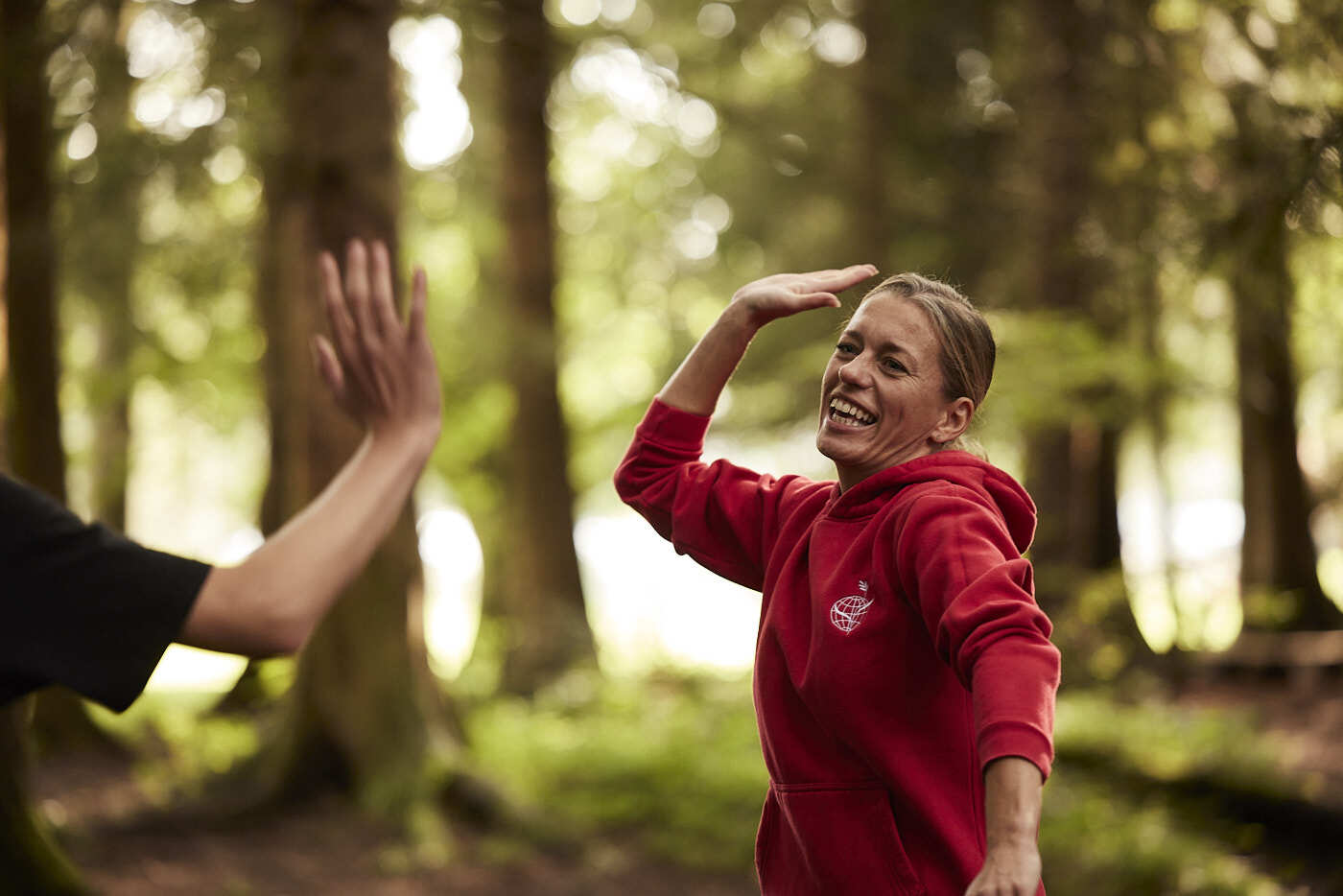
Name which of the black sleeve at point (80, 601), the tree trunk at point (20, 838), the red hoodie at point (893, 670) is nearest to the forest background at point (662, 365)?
the tree trunk at point (20, 838)

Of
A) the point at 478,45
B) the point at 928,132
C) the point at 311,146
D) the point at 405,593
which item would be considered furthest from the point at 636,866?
the point at 928,132

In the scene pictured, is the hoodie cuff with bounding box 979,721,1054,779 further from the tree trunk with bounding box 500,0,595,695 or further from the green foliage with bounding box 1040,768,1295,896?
the tree trunk with bounding box 500,0,595,695

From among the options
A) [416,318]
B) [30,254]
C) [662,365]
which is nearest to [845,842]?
[416,318]

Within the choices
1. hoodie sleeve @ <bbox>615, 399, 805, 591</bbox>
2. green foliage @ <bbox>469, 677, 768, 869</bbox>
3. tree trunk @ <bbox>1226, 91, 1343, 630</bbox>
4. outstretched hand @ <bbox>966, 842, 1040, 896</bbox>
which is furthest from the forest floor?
outstretched hand @ <bbox>966, 842, 1040, 896</bbox>

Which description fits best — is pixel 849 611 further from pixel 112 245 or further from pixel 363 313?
pixel 112 245

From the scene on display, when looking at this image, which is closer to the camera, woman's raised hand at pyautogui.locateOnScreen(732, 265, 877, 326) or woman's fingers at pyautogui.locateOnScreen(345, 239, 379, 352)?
woman's fingers at pyautogui.locateOnScreen(345, 239, 379, 352)

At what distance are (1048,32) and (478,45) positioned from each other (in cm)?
551

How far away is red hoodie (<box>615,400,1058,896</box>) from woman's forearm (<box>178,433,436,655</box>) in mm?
812

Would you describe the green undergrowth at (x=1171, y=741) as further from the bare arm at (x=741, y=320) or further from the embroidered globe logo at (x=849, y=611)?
the embroidered globe logo at (x=849, y=611)

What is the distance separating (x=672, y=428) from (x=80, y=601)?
1.36m

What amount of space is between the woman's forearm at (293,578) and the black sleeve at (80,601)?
43 mm

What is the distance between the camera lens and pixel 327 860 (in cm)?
757

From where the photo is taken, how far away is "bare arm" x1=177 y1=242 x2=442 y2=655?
5.88 feet

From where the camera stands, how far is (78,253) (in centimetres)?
1195
